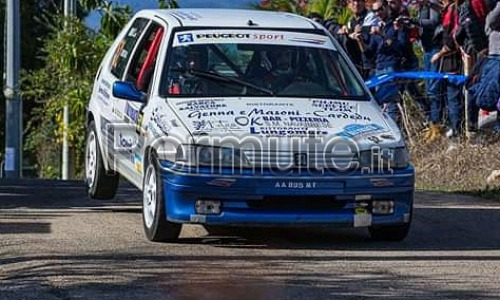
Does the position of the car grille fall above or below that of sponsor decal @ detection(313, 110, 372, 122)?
below

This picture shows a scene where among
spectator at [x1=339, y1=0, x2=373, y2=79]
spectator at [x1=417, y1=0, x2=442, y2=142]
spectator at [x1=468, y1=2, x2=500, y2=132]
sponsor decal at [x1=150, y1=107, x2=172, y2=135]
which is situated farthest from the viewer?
spectator at [x1=339, y1=0, x2=373, y2=79]

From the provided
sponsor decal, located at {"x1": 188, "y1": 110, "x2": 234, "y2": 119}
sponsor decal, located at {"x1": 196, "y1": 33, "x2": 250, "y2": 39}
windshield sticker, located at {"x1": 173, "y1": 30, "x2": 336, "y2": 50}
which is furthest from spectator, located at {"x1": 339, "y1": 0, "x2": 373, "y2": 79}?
sponsor decal, located at {"x1": 188, "y1": 110, "x2": 234, "y2": 119}

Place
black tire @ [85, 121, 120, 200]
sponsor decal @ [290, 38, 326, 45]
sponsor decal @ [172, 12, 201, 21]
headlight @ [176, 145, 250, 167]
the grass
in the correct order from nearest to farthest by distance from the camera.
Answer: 1. headlight @ [176, 145, 250, 167]
2. sponsor decal @ [290, 38, 326, 45]
3. sponsor decal @ [172, 12, 201, 21]
4. black tire @ [85, 121, 120, 200]
5. the grass

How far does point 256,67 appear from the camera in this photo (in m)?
10.7

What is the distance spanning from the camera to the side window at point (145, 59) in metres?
11.1

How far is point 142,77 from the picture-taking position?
11.2 meters

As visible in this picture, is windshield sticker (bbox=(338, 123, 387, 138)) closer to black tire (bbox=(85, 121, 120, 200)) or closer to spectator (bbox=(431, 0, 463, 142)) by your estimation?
black tire (bbox=(85, 121, 120, 200))

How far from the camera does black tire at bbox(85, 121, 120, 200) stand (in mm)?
12359

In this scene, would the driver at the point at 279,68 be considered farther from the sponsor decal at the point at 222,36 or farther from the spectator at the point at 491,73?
the spectator at the point at 491,73

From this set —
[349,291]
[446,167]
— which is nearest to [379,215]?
[349,291]

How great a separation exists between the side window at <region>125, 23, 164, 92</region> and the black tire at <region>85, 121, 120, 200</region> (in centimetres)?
108

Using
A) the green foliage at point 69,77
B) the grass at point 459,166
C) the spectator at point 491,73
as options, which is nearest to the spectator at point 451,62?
the grass at point 459,166

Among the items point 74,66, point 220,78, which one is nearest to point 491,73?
point 220,78

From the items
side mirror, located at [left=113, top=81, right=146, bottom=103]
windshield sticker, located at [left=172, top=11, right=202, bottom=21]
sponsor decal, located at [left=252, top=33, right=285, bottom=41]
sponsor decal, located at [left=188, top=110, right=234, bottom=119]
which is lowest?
side mirror, located at [left=113, top=81, right=146, bottom=103]
